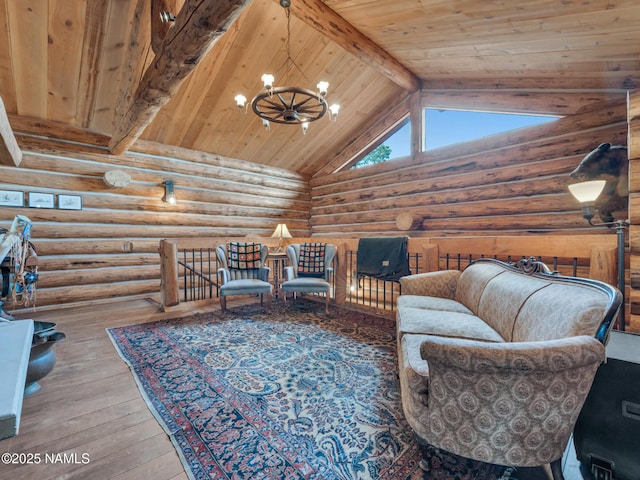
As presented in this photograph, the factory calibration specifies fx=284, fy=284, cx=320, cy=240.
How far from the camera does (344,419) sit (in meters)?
1.63

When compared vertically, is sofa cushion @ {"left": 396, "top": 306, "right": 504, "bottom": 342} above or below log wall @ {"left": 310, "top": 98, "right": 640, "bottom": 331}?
below

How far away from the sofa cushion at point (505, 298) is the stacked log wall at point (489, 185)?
2.89 m

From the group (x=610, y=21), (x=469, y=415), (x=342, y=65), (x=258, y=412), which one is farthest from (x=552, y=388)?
(x=342, y=65)

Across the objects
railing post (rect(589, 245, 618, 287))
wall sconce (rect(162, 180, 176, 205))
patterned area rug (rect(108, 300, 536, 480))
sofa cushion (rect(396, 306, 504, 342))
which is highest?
wall sconce (rect(162, 180, 176, 205))

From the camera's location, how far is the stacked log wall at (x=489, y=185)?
3916 mm

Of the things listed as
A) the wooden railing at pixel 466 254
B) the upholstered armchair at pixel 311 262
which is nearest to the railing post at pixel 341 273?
the wooden railing at pixel 466 254

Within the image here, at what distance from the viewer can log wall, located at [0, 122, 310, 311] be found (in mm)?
4012

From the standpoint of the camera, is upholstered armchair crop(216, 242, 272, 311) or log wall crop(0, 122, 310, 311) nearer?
log wall crop(0, 122, 310, 311)

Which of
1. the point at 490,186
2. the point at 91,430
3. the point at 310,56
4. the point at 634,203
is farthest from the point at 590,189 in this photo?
the point at 310,56

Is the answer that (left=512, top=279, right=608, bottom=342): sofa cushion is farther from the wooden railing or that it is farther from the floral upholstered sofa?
the wooden railing

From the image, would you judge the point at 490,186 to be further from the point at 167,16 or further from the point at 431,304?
the point at 167,16

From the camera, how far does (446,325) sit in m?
1.89

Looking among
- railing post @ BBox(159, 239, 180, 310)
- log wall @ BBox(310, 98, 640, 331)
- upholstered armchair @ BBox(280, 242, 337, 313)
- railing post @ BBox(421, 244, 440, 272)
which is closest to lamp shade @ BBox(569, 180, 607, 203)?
log wall @ BBox(310, 98, 640, 331)

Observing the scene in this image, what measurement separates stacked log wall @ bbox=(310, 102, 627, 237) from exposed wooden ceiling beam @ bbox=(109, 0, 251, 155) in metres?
4.38
